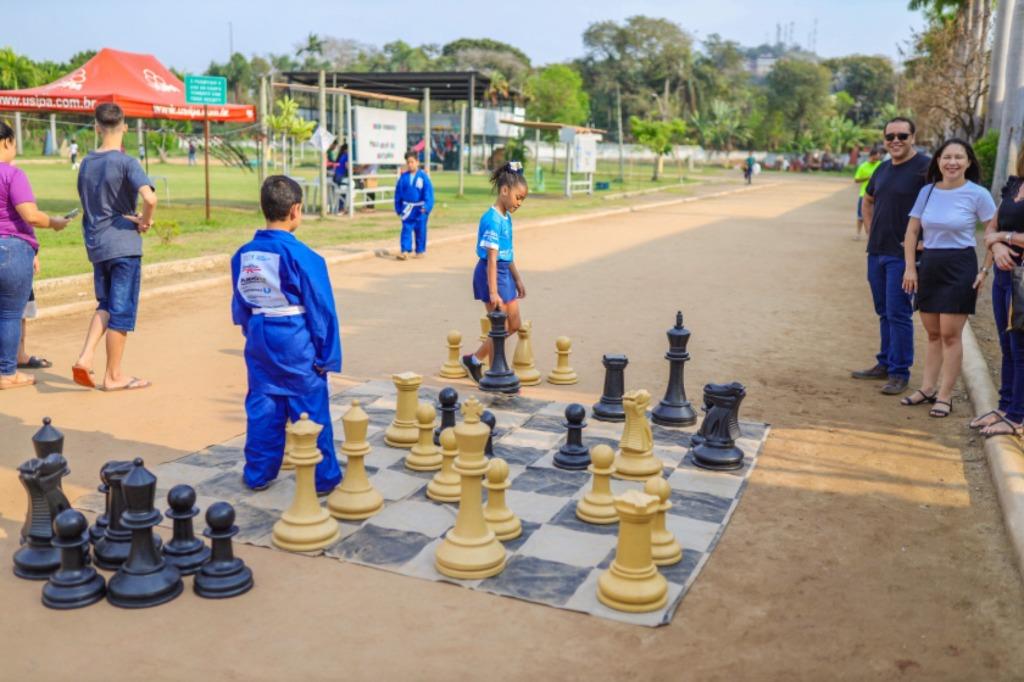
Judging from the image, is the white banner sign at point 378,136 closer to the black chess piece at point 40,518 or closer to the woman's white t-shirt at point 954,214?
the woman's white t-shirt at point 954,214

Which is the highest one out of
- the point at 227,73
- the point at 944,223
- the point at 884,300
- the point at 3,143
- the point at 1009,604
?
the point at 227,73

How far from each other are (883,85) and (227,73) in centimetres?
6508

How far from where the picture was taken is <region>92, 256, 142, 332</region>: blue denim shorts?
6.32m

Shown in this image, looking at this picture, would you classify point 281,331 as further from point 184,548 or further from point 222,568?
point 222,568

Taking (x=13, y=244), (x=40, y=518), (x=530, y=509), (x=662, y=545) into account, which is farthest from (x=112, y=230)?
(x=662, y=545)

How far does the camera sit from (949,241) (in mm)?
5863

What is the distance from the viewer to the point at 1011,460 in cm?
493

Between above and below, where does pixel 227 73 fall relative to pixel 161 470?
above

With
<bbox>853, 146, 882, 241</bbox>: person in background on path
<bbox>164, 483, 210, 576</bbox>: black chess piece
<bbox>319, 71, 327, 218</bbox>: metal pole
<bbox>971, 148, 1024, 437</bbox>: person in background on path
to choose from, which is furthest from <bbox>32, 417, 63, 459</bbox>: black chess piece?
<bbox>319, 71, 327, 218</bbox>: metal pole

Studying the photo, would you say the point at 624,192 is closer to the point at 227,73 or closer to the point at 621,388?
the point at 621,388

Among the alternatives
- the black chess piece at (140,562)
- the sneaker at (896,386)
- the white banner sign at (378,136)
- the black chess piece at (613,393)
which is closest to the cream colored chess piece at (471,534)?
the black chess piece at (140,562)

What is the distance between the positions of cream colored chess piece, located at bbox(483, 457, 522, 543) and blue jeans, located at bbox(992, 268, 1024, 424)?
3.09m

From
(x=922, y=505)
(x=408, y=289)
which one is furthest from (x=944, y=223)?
(x=408, y=289)

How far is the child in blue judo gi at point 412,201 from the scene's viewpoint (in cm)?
1334
